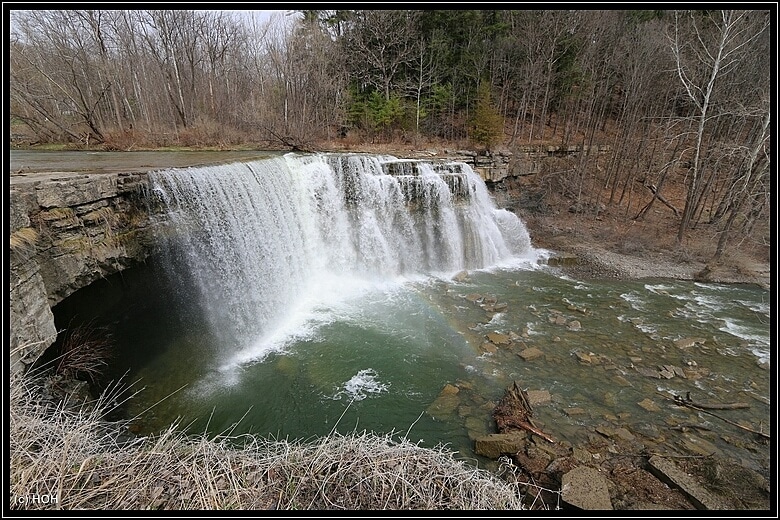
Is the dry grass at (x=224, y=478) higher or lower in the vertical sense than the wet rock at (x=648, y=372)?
higher

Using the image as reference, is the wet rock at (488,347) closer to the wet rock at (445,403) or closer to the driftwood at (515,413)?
the driftwood at (515,413)

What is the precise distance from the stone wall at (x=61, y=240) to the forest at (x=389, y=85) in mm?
8915

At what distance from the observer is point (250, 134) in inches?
603

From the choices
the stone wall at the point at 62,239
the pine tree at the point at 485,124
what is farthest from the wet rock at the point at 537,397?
the pine tree at the point at 485,124

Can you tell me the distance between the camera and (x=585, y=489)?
362cm

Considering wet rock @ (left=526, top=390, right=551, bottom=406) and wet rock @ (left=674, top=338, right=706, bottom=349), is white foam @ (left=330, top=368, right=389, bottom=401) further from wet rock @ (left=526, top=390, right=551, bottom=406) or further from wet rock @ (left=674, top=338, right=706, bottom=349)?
wet rock @ (left=674, top=338, right=706, bottom=349)

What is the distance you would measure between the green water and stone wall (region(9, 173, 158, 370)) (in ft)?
1.49

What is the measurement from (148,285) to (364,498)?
5511 mm

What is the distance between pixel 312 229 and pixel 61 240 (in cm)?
501

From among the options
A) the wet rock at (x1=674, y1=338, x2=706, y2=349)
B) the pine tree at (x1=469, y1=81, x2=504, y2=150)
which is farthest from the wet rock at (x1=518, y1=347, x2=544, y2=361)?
the pine tree at (x1=469, y1=81, x2=504, y2=150)

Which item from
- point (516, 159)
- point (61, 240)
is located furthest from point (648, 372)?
point (516, 159)

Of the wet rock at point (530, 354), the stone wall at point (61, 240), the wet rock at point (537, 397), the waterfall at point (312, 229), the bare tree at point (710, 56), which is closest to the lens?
the stone wall at point (61, 240)

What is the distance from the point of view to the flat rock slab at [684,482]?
11.8ft

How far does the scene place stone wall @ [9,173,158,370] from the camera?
3.95m
